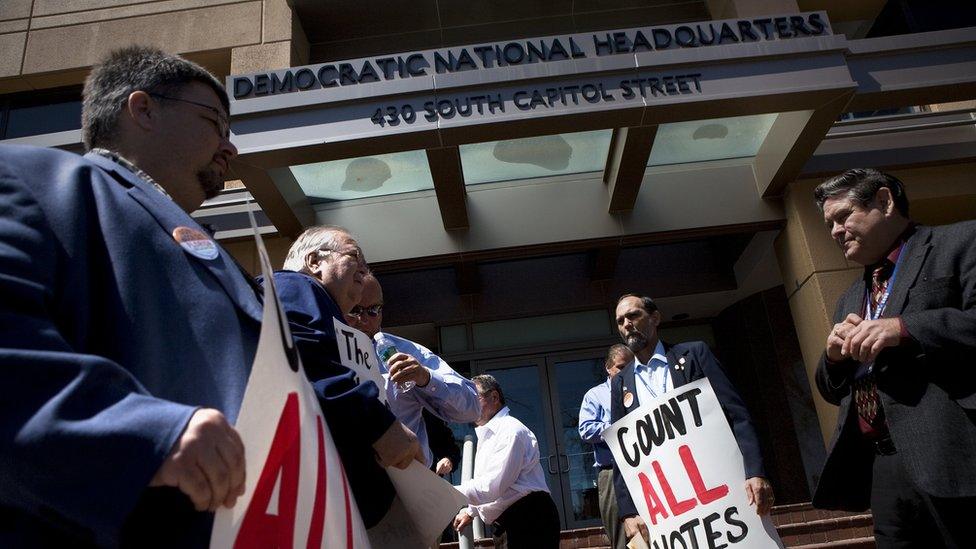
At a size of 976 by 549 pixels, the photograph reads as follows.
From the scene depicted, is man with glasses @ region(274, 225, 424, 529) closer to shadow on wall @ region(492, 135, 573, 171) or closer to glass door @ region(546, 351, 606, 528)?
shadow on wall @ region(492, 135, 573, 171)

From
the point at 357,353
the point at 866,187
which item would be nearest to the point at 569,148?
the point at 866,187

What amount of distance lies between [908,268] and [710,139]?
20.3 ft

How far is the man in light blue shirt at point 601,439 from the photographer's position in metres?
5.11

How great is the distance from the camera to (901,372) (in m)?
2.24

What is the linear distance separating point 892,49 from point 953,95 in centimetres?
87

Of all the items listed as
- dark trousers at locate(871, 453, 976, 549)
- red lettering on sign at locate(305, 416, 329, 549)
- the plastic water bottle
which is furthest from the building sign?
red lettering on sign at locate(305, 416, 329, 549)

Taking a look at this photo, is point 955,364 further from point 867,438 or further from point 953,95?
point 953,95

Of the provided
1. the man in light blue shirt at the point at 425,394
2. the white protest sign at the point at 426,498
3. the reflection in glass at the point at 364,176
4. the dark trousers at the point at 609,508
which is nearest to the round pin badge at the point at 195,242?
the white protest sign at the point at 426,498

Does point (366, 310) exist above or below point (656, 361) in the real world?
above

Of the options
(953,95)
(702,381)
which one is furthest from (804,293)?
(702,381)

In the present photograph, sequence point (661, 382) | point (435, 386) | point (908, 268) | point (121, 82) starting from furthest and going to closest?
1. point (661, 382)
2. point (435, 386)
3. point (908, 268)
4. point (121, 82)

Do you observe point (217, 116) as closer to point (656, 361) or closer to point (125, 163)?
point (125, 163)

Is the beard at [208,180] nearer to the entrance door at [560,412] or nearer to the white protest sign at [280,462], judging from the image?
Result: the white protest sign at [280,462]

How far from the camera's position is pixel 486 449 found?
14.8 ft
